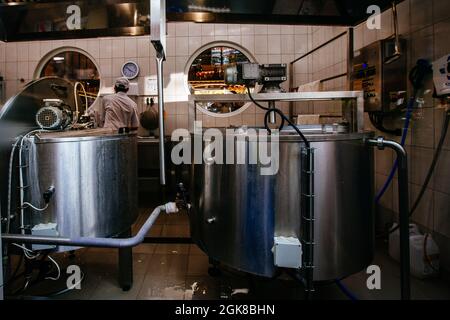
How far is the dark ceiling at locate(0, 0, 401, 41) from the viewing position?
2.03m

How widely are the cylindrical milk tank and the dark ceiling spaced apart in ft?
3.75

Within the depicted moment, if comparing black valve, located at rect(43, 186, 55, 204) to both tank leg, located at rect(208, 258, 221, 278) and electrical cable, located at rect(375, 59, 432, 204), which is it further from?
electrical cable, located at rect(375, 59, 432, 204)

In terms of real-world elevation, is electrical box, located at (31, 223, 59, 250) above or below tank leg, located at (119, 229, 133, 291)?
above

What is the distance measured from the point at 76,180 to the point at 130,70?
129 inches

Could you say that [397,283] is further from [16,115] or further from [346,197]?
[16,115]

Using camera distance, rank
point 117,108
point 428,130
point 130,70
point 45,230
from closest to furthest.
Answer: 1. point 45,230
2. point 428,130
3. point 117,108
4. point 130,70

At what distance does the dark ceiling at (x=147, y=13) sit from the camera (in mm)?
2031

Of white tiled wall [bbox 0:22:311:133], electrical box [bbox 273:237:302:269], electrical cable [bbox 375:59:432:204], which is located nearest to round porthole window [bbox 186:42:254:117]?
white tiled wall [bbox 0:22:311:133]

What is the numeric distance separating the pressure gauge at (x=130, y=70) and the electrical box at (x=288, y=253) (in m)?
3.88

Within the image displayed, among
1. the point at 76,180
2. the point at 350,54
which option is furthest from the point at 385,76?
the point at 76,180

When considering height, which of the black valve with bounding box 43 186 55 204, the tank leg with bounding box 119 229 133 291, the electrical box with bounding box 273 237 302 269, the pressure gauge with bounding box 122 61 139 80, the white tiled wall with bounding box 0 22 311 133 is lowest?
the tank leg with bounding box 119 229 133 291

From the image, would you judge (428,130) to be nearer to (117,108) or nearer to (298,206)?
(298,206)

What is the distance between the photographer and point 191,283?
1.99 metres

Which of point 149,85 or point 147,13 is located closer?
point 147,13
